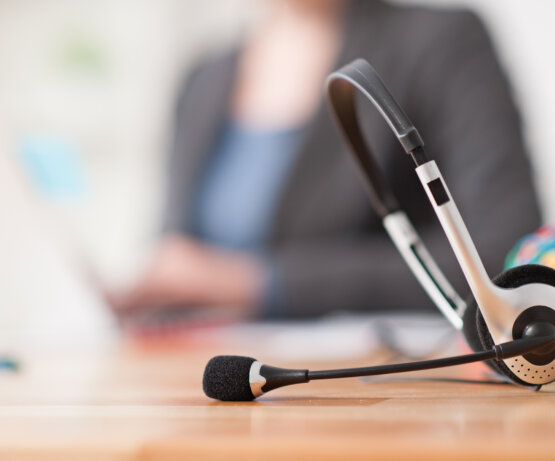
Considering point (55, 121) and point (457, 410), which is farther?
point (55, 121)

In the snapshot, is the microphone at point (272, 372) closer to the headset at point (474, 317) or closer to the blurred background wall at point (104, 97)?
the headset at point (474, 317)

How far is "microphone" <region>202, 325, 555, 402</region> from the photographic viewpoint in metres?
0.25

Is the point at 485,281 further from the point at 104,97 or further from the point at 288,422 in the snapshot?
the point at 104,97

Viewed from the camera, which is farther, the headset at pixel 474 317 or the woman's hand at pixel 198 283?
the woman's hand at pixel 198 283

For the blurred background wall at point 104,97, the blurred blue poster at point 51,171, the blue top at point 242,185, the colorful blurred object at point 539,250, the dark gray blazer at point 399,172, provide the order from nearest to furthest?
the colorful blurred object at point 539,250
the blurred blue poster at point 51,171
the dark gray blazer at point 399,172
the blue top at point 242,185
the blurred background wall at point 104,97

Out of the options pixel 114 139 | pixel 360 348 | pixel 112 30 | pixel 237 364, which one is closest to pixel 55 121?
pixel 114 139

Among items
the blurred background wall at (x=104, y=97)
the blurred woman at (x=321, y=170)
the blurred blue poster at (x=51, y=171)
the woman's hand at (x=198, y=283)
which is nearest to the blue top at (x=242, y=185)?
the blurred woman at (x=321, y=170)

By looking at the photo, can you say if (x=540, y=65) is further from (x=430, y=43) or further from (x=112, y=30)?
(x=112, y=30)

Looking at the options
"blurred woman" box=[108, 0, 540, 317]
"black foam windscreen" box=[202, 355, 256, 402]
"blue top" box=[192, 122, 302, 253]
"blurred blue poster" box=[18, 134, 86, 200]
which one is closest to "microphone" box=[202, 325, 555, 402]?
"black foam windscreen" box=[202, 355, 256, 402]

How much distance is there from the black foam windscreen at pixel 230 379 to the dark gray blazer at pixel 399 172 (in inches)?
31.8

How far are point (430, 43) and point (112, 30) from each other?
1419 millimetres

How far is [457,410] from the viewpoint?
23 cm

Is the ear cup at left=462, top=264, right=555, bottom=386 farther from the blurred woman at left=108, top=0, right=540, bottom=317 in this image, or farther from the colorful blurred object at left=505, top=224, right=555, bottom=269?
the blurred woman at left=108, top=0, right=540, bottom=317

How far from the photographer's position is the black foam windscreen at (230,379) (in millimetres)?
270
